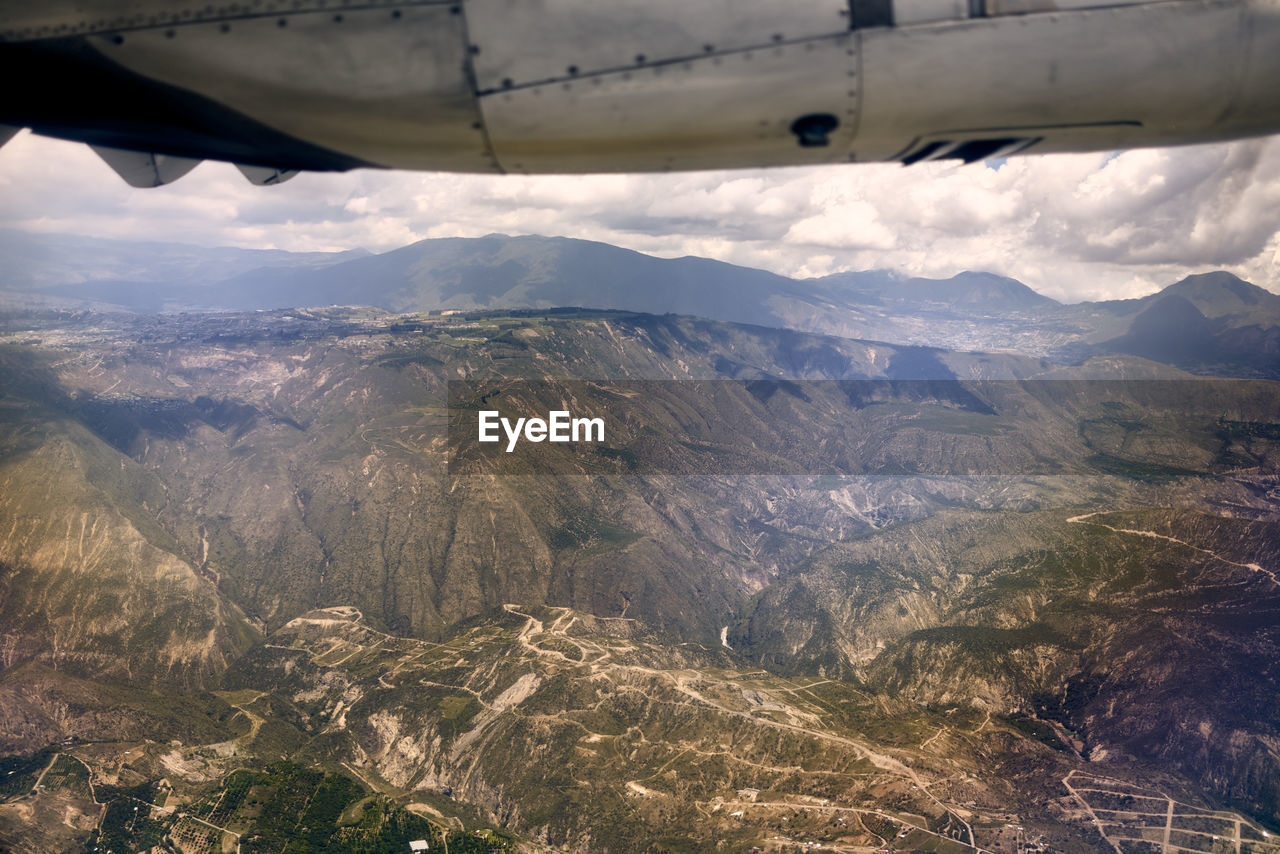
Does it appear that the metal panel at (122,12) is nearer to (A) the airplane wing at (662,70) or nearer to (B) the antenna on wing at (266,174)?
(A) the airplane wing at (662,70)

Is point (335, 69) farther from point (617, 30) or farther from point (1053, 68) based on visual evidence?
point (1053, 68)

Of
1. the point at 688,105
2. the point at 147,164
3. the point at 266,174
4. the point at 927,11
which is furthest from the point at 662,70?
the point at 147,164

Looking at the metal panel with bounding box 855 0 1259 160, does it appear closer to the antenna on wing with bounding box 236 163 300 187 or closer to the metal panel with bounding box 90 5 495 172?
the metal panel with bounding box 90 5 495 172

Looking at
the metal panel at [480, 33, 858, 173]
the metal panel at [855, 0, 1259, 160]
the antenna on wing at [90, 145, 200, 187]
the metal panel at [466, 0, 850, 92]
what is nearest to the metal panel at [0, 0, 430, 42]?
the metal panel at [466, 0, 850, 92]

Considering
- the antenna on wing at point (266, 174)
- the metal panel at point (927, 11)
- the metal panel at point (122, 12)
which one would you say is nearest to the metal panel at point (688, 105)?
the metal panel at point (927, 11)

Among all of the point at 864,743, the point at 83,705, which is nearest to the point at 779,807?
the point at 864,743

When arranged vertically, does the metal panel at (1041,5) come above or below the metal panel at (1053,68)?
above

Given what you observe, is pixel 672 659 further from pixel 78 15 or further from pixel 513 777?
pixel 78 15
